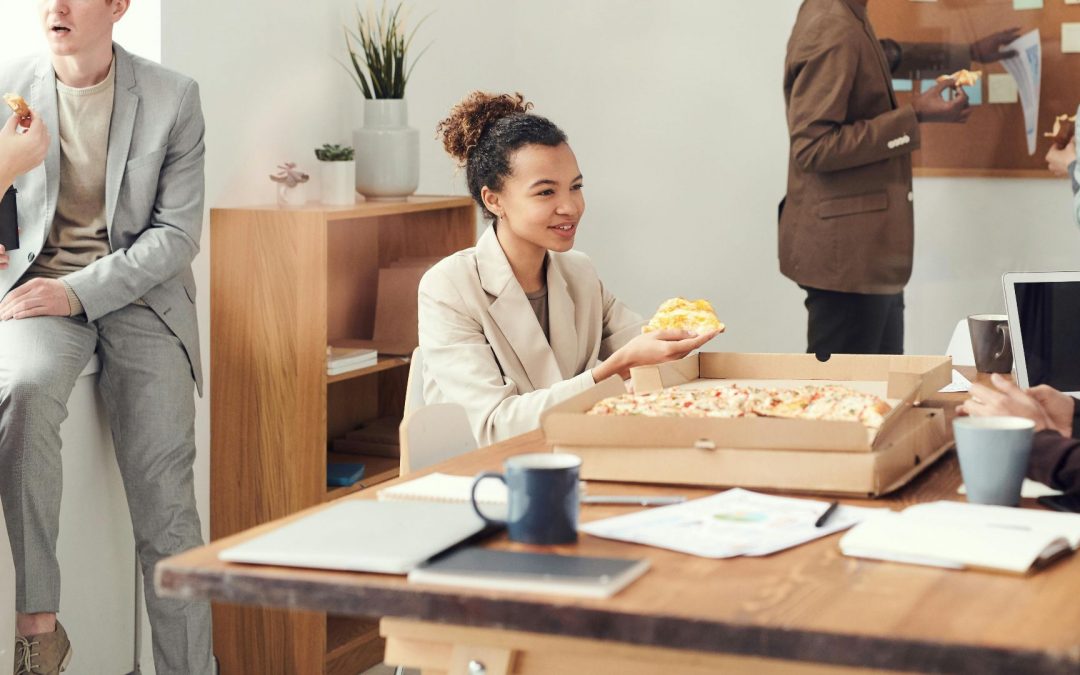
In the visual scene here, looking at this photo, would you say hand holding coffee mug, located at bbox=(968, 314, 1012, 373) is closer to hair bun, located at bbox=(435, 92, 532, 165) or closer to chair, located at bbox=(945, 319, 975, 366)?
chair, located at bbox=(945, 319, 975, 366)

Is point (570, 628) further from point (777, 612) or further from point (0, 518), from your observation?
point (0, 518)

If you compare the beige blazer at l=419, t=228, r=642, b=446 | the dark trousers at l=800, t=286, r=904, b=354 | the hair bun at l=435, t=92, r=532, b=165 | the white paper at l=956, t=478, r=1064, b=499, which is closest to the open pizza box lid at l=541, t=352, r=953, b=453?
the white paper at l=956, t=478, r=1064, b=499

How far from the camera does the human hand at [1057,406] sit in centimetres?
183

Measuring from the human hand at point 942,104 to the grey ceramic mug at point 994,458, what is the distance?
2.94 metres

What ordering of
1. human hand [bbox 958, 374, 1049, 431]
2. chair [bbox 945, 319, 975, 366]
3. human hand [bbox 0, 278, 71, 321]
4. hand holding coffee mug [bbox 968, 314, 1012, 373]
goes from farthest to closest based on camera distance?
1. chair [bbox 945, 319, 975, 366]
2. human hand [bbox 0, 278, 71, 321]
3. hand holding coffee mug [bbox 968, 314, 1012, 373]
4. human hand [bbox 958, 374, 1049, 431]

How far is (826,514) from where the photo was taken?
4.90 ft

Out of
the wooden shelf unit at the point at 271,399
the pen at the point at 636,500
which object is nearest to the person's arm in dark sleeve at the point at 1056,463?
the pen at the point at 636,500

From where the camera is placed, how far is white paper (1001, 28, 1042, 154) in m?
4.22

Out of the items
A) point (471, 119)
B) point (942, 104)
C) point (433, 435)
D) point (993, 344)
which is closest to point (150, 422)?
point (471, 119)

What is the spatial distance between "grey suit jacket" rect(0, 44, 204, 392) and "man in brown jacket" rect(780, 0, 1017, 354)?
1.87 meters

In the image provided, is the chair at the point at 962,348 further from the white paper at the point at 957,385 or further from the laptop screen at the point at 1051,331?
the laptop screen at the point at 1051,331

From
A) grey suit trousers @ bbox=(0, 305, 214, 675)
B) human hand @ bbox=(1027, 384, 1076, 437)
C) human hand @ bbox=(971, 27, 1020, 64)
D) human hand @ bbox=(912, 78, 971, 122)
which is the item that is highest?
human hand @ bbox=(971, 27, 1020, 64)

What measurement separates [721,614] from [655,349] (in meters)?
1.21

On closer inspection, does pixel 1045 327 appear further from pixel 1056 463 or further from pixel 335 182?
pixel 335 182
